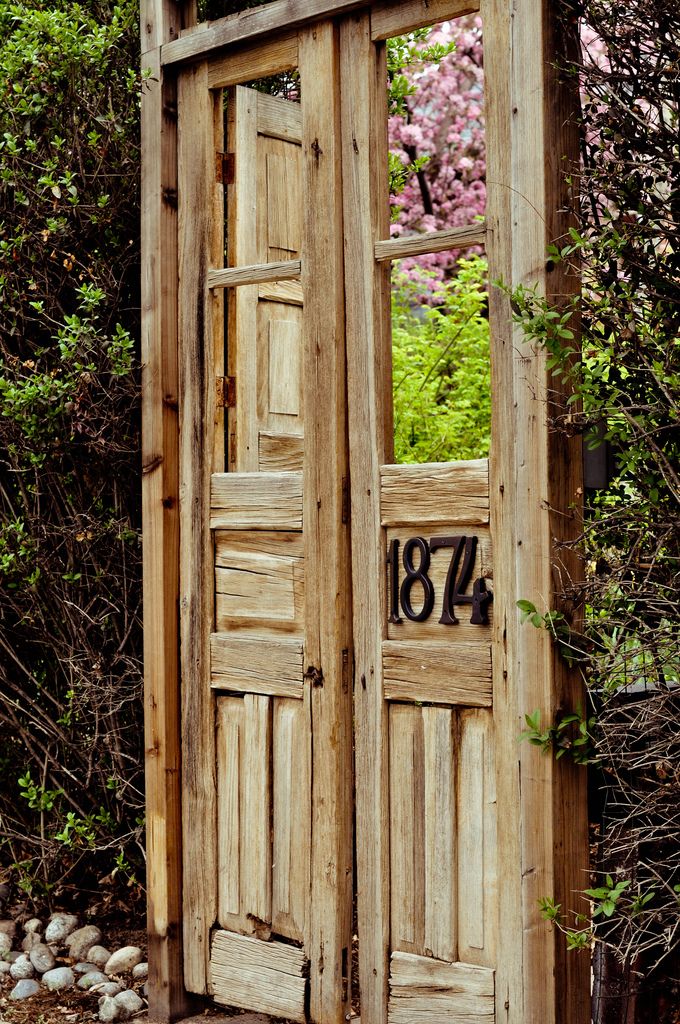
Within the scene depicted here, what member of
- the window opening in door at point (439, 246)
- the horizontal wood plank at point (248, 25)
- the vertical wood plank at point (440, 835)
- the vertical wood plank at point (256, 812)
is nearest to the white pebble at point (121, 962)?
the vertical wood plank at point (256, 812)

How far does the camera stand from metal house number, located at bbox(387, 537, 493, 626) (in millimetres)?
3271

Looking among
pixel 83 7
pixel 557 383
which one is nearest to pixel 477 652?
pixel 557 383

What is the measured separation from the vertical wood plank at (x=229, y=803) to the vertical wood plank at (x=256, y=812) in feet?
0.09

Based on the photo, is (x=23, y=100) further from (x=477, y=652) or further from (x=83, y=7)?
(x=477, y=652)

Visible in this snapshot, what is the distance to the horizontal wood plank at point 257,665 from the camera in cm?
374

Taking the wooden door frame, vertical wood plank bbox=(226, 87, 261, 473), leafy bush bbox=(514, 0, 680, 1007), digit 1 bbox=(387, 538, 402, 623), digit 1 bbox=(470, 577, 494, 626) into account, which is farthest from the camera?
vertical wood plank bbox=(226, 87, 261, 473)

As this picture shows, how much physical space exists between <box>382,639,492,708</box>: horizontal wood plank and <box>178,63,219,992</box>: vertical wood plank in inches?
31.8

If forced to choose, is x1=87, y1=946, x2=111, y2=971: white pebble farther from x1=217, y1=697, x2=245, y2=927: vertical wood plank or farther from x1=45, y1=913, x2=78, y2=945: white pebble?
x1=217, y1=697, x2=245, y2=927: vertical wood plank

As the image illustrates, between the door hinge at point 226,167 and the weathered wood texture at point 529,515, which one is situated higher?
the door hinge at point 226,167

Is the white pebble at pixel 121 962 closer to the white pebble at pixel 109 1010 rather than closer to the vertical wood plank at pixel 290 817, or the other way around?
the white pebble at pixel 109 1010

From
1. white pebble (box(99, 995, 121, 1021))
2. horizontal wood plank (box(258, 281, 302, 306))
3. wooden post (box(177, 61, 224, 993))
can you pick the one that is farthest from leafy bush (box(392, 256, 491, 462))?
white pebble (box(99, 995, 121, 1021))

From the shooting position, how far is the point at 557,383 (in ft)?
10.2

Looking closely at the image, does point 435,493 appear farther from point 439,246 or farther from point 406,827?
point 406,827

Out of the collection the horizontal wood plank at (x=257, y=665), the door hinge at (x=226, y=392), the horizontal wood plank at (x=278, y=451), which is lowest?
the horizontal wood plank at (x=257, y=665)
